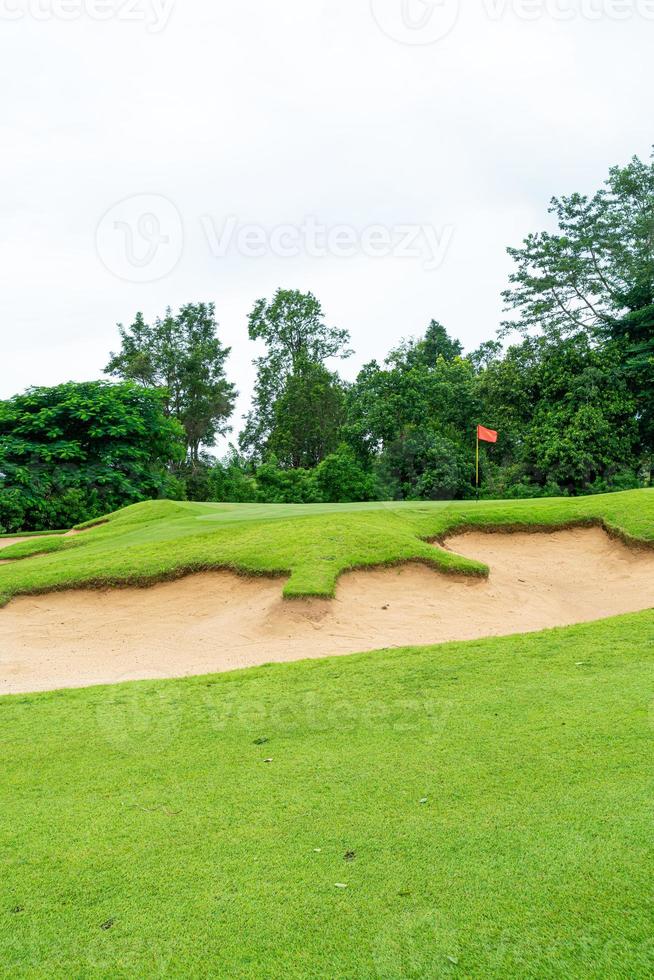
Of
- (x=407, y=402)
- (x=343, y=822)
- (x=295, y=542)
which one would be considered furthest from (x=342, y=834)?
(x=407, y=402)

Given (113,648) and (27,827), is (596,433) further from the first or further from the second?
(27,827)

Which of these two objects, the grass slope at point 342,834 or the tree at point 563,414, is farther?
the tree at point 563,414

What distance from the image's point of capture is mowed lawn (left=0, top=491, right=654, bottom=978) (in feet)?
8.87

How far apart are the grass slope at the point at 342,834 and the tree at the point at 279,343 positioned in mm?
46020

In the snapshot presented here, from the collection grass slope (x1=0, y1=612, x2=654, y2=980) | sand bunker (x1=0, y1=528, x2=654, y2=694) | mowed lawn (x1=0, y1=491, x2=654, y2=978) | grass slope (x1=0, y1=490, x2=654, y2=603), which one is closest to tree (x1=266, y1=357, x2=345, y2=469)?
grass slope (x1=0, y1=490, x2=654, y2=603)

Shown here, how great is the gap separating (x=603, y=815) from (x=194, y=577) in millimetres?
9470

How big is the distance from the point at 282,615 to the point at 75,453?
22.8m

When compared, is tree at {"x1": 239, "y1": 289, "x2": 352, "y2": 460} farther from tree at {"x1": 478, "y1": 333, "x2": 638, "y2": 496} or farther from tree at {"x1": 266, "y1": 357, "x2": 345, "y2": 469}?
tree at {"x1": 478, "y1": 333, "x2": 638, "y2": 496}

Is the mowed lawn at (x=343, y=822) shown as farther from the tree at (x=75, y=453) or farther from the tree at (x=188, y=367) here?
the tree at (x=188, y=367)

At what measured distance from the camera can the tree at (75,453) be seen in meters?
28.5

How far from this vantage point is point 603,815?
3414 millimetres

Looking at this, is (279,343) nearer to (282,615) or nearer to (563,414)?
(563,414)

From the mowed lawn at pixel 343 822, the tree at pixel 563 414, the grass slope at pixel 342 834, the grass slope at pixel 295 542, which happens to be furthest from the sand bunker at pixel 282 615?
the tree at pixel 563 414

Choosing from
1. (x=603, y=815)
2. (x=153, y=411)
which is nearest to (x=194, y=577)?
(x=603, y=815)
